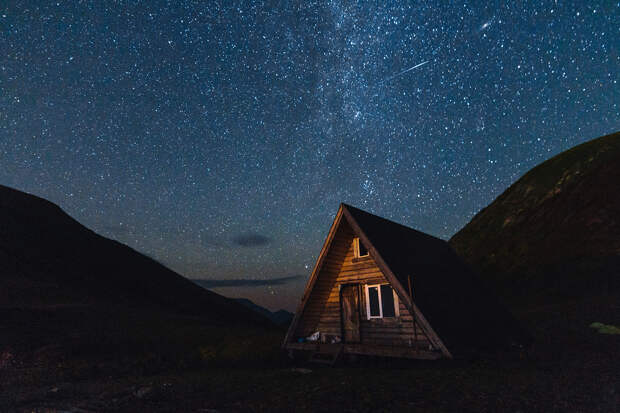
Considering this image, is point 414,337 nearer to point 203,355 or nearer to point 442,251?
point 442,251

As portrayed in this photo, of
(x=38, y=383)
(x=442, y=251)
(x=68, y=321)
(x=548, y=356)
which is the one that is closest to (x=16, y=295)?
(x=68, y=321)

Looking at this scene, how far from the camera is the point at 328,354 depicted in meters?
16.0

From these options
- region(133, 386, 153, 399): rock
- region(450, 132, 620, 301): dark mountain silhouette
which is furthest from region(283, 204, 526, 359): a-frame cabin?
region(450, 132, 620, 301): dark mountain silhouette

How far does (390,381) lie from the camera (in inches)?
422

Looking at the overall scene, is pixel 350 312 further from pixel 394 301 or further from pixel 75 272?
pixel 75 272

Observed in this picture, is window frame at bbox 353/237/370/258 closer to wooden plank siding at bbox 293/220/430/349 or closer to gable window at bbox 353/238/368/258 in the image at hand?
gable window at bbox 353/238/368/258

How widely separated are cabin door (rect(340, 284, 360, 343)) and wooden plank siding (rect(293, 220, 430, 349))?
0.58 feet

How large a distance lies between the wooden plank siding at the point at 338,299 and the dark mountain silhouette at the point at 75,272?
3428cm

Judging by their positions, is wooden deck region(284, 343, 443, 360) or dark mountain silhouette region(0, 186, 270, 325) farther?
dark mountain silhouette region(0, 186, 270, 325)

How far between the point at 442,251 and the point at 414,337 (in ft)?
22.9

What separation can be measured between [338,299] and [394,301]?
2662mm

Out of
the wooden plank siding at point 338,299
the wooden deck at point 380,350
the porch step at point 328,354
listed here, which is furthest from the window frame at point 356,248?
the porch step at point 328,354

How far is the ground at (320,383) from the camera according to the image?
8.68m

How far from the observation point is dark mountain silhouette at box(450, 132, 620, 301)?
143 ft
